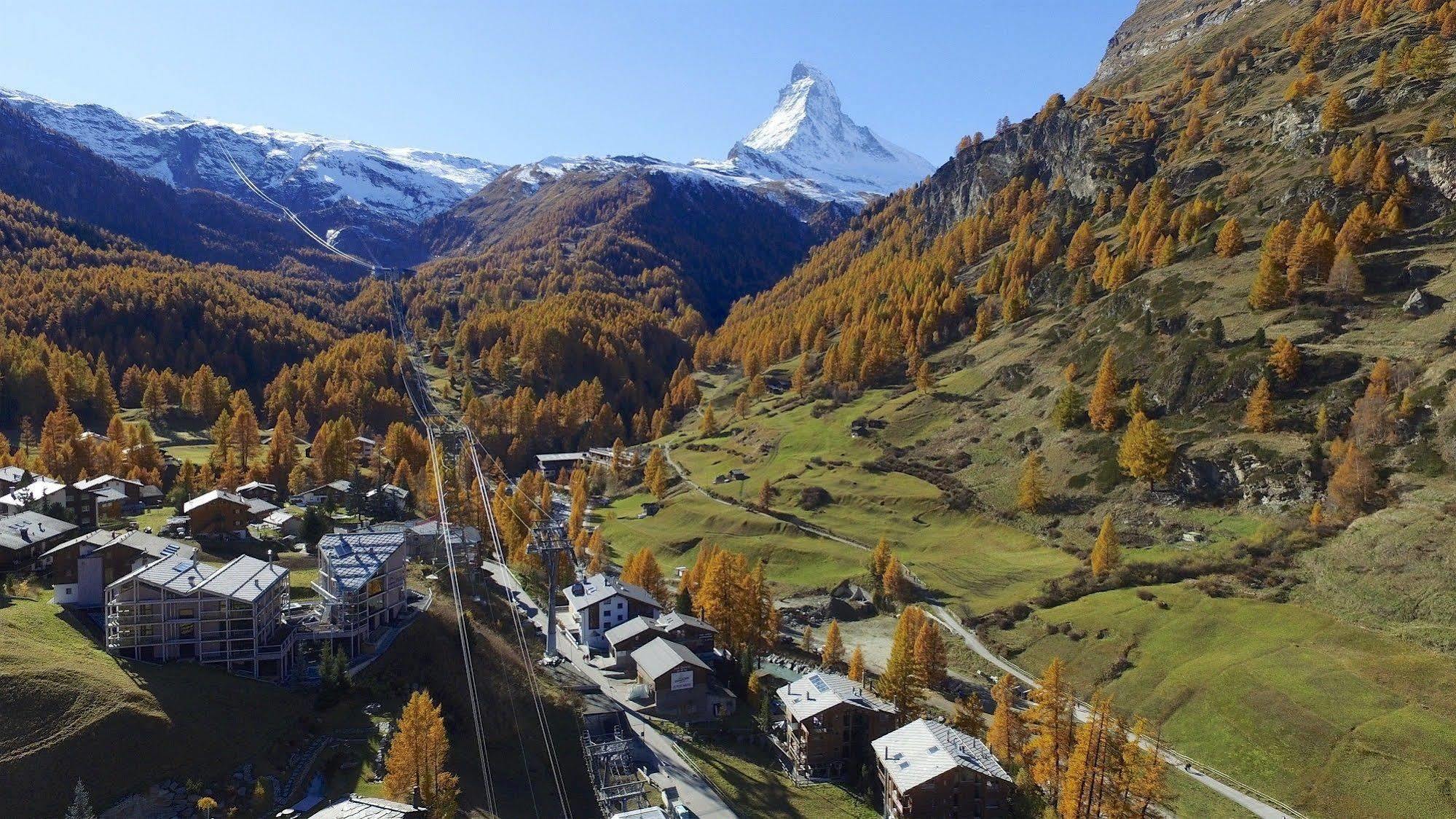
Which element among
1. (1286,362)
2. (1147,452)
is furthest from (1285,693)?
(1286,362)

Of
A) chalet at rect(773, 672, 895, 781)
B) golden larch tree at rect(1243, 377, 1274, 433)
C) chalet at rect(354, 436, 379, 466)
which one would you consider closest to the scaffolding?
chalet at rect(773, 672, 895, 781)

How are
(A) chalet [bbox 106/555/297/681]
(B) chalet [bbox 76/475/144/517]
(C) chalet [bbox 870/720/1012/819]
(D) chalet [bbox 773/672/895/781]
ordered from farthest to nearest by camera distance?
1. (B) chalet [bbox 76/475/144/517]
2. (D) chalet [bbox 773/672/895/781]
3. (C) chalet [bbox 870/720/1012/819]
4. (A) chalet [bbox 106/555/297/681]

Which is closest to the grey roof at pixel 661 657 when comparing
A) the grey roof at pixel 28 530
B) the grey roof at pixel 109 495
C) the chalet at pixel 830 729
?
the chalet at pixel 830 729

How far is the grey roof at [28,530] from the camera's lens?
2215 inches

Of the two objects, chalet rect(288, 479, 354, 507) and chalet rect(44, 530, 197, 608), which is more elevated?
chalet rect(44, 530, 197, 608)

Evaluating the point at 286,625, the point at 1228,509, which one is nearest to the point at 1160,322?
the point at 1228,509

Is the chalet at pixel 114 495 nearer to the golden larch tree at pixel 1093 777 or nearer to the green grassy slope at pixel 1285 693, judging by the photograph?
the golden larch tree at pixel 1093 777

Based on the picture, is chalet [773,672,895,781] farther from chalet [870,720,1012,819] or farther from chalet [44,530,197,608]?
chalet [44,530,197,608]

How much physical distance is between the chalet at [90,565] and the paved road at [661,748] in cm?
3062

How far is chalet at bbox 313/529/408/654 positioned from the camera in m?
53.3

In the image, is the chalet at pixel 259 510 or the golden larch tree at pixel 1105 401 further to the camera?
the golden larch tree at pixel 1105 401

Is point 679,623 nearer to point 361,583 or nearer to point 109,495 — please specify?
point 361,583

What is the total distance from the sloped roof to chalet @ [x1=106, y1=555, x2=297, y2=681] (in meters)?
33.3

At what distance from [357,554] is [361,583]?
16.4ft
